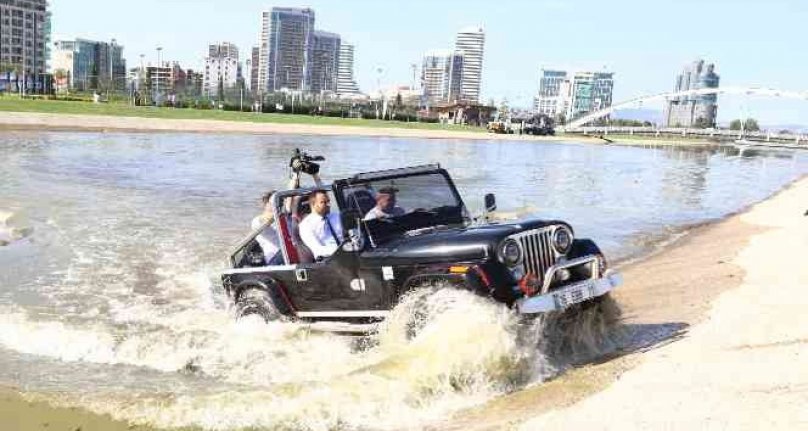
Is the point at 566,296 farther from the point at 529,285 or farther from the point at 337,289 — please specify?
the point at 337,289

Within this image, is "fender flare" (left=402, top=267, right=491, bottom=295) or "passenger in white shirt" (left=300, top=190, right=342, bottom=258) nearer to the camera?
"fender flare" (left=402, top=267, right=491, bottom=295)

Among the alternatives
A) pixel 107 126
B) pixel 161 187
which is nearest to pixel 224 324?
pixel 161 187

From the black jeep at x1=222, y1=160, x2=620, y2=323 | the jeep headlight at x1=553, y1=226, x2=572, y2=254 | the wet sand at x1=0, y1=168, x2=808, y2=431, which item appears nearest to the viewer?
the wet sand at x1=0, y1=168, x2=808, y2=431

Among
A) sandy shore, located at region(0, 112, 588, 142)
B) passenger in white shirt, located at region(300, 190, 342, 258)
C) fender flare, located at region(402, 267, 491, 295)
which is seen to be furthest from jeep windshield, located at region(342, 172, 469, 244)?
sandy shore, located at region(0, 112, 588, 142)

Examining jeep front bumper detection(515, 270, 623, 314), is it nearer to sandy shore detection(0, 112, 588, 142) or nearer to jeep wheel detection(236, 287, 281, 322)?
jeep wheel detection(236, 287, 281, 322)

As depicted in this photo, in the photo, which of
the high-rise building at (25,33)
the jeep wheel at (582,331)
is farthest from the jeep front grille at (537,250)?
the high-rise building at (25,33)

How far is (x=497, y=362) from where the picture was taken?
7480mm

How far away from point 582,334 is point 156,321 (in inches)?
221

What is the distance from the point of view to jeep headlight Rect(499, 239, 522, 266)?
7312 millimetres

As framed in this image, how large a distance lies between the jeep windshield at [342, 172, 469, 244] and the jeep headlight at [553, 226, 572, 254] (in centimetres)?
131

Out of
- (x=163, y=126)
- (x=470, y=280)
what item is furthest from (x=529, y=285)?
(x=163, y=126)

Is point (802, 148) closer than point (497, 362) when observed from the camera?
No

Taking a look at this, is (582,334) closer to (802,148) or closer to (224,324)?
(224,324)

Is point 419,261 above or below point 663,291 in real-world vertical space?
above
